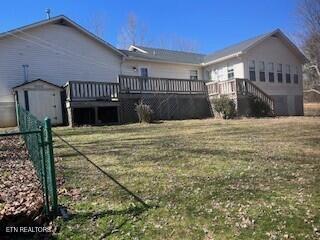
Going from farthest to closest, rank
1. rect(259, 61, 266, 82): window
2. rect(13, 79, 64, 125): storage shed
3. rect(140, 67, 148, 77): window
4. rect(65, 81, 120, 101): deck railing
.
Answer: rect(259, 61, 266, 82): window, rect(140, 67, 148, 77): window, rect(13, 79, 64, 125): storage shed, rect(65, 81, 120, 101): deck railing

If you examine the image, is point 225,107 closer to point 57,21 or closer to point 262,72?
point 262,72

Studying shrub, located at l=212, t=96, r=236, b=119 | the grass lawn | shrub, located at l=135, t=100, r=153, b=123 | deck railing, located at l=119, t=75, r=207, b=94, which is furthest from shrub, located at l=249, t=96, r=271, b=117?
the grass lawn

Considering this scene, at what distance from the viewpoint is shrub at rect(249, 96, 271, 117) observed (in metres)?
22.3

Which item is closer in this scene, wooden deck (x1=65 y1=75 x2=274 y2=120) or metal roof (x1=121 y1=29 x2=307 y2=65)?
wooden deck (x1=65 y1=75 x2=274 y2=120)

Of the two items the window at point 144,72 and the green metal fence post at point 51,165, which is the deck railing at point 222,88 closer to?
the window at point 144,72

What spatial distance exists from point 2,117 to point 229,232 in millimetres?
18251

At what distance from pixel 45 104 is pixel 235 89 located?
10.8m

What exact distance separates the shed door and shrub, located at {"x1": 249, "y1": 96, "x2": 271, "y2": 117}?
11.4m

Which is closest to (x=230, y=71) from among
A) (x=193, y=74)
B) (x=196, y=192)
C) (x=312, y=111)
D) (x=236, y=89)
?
(x=193, y=74)

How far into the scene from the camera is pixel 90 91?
18.6 m

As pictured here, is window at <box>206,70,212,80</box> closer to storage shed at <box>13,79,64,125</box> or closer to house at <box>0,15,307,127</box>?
house at <box>0,15,307,127</box>

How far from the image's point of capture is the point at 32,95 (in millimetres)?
19062

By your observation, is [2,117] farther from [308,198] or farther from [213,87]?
[308,198]

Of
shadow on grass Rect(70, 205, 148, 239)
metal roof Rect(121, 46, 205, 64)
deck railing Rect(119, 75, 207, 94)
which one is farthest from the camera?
metal roof Rect(121, 46, 205, 64)
